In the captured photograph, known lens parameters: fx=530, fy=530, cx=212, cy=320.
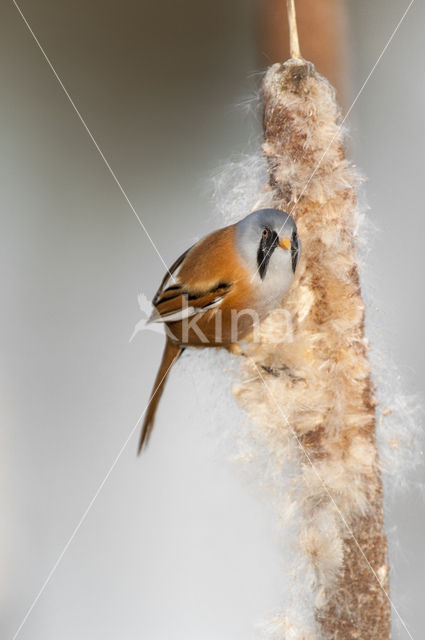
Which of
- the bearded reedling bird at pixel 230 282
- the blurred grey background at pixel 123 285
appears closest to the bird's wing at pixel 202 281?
the bearded reedling bird at pixel 230 282

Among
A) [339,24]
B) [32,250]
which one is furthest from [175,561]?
[339,24]

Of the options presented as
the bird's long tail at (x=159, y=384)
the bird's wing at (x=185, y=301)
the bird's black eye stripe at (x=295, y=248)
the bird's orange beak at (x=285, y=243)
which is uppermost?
the bird's orange beak at (x=285, y=243)

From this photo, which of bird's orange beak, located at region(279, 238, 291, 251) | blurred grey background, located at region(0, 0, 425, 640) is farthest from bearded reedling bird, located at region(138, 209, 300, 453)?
blurred grey background, located at region(0, 0, 425, 640)

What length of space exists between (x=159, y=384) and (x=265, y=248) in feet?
0.90

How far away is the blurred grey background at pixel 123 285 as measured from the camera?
2.51ft

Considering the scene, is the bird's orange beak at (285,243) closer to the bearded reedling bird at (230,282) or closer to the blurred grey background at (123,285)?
the bearded reedling bird at (230,282)

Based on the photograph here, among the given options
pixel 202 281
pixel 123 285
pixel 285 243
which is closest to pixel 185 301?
pixel 202 281

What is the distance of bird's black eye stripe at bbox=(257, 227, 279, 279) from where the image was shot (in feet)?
1.78

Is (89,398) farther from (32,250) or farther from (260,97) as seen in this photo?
(260,97)

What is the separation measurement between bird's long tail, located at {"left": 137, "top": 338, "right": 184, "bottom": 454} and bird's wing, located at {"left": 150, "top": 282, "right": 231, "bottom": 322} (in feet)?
0.18

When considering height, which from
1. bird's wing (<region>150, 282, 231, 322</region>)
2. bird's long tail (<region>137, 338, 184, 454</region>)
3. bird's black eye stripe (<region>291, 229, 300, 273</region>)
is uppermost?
bird's black eye stripe (<region>291, 229, 300, 273</region>)

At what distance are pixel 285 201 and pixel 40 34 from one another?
0.67 m

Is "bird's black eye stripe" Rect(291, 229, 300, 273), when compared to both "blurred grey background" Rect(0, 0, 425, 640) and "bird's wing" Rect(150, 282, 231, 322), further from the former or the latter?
"blurred grey background" Rect(0, 0, 425, 640)

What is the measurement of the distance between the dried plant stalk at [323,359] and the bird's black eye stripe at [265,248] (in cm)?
7
